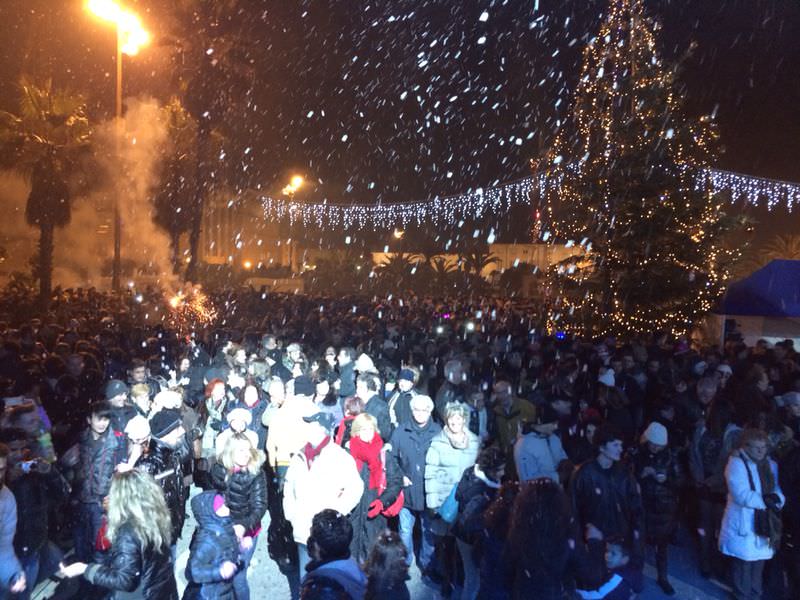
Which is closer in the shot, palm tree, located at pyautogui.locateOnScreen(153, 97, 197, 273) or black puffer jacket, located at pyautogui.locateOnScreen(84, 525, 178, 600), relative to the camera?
black puffer jacket, located at pyautogui.locateOnScreen(84, 525, 178, 600)

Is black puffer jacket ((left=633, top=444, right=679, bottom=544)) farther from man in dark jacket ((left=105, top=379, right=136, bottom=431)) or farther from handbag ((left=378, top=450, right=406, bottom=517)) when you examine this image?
man in dark jacket ((left=105, top=379, right=136, bottom=431))

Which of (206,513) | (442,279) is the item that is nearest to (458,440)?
(206,513)

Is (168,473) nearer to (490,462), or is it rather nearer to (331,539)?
(331,539)

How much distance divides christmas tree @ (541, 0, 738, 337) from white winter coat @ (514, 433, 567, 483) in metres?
11.0

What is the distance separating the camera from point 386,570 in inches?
130

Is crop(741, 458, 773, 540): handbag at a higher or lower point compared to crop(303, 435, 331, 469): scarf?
lower

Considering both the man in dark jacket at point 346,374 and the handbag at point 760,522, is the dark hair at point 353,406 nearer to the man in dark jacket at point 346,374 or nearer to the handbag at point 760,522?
the man in dark jacket at point 346,374

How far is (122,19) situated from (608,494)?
57.7 feet

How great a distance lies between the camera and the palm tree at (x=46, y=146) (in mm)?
19359

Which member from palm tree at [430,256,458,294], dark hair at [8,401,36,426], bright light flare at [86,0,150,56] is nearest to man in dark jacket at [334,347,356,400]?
dark hair at [8,401,36,426]

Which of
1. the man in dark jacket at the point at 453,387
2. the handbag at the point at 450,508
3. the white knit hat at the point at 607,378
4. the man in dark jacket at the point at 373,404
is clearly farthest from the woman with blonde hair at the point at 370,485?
the white knit hat at the point at 607,378

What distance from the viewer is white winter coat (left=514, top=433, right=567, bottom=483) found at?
4859 millimetres

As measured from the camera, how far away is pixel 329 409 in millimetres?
6715

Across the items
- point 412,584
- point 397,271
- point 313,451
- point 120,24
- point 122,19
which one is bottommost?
point 412,584
